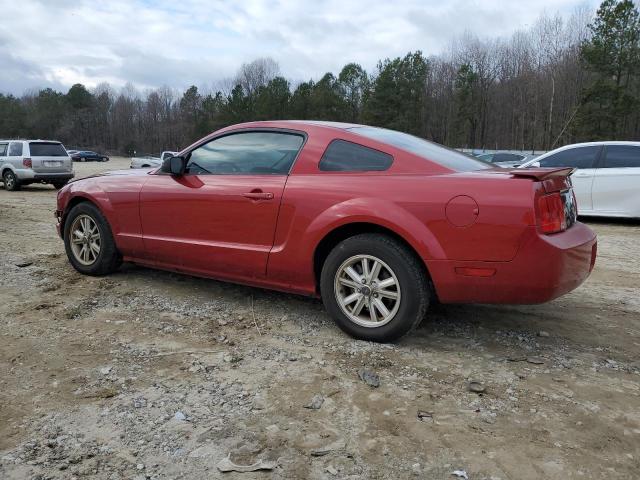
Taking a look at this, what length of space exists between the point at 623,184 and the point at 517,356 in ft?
23.3

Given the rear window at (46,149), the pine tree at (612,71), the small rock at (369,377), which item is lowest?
the small rock at (369,377)

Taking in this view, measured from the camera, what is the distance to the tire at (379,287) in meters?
3.24

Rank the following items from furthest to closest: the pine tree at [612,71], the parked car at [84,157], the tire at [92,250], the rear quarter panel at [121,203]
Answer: the parked car at [84,157], the pine tree at [612,71], the tire at [92,250], the rear quarter panel at [121,203]

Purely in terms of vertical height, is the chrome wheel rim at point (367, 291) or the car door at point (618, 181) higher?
the car door at point (618, 181)

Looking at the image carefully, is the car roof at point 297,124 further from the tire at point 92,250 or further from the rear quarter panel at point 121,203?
the tire at point 92,250

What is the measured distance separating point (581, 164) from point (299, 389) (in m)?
8.28

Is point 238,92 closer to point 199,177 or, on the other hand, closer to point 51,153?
point 51,153

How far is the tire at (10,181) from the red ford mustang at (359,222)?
12.9 metres

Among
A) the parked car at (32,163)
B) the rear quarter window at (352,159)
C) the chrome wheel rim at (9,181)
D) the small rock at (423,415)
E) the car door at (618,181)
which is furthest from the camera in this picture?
the chrome wheel rim at (9,181)

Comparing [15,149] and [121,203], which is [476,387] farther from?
[15,149]

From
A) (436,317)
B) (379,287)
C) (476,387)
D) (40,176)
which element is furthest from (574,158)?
(40,176)

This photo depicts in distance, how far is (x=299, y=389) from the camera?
9.30 ft

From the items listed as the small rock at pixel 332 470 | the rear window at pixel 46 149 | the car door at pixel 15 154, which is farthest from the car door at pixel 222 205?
the car door at pixel 15 154

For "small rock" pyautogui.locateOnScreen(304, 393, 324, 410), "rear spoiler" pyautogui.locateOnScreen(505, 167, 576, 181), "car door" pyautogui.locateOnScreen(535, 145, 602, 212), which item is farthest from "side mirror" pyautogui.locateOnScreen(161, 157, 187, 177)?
"car door" pyautogui.locateOnScreen(535, 145, 602, 212)
